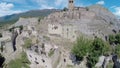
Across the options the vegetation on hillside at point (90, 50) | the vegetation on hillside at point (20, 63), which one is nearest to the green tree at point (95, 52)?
the vegetation on hillside at point (90, 50)

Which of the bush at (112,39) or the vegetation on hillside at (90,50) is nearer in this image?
the vegetation on hillside at (90,50)

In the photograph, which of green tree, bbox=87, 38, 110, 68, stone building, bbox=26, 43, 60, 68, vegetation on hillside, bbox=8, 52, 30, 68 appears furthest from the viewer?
vegetation on hillside, bbox=8, 52, 30, 68

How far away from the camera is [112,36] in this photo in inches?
2702

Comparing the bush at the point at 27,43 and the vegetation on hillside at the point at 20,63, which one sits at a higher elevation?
the bush at the point at 27,43

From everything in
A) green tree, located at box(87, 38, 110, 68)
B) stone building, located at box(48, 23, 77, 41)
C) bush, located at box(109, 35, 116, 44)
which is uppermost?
stone building, located at box(48, 23, 77, 41)

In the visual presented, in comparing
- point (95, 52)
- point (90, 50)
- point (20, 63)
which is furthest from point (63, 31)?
point (20, 63)

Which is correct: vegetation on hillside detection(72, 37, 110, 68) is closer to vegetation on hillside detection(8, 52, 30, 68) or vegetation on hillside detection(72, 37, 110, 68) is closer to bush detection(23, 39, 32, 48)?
bush detection(23, 39, 32, 48)

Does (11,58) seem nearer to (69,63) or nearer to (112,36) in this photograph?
(69,63)

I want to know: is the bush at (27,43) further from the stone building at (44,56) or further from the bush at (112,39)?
the bush at (112,39)

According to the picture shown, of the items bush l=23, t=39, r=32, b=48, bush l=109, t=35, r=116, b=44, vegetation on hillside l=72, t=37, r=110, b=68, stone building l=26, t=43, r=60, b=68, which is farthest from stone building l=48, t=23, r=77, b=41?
bush l=109, t=35, r=116, b=44

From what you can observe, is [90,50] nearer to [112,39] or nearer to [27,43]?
[27,43]

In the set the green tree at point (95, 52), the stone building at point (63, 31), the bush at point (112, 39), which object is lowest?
the green tree at point (95, 52)

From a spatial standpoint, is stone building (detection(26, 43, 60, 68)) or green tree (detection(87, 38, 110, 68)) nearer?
stone building (detection(26, 43, 60, 68))

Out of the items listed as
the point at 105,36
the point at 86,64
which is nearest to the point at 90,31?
the point at 105,36
